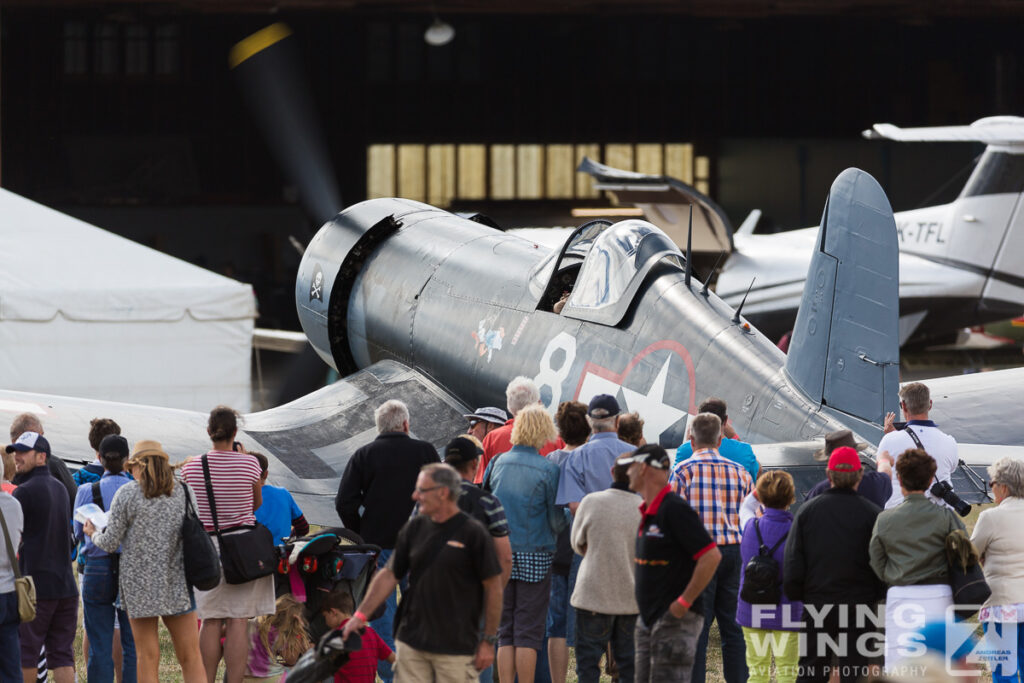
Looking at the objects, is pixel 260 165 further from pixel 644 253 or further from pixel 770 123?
pixel 644 253

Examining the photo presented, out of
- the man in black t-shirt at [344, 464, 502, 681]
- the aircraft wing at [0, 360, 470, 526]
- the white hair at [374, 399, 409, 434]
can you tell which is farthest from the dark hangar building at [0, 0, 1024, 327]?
the man in black t-shirt at [344, 464, 502, 681]

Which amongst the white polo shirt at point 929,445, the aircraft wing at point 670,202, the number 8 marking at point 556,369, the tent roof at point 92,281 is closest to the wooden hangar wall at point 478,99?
the aircraft wing at point 670,202

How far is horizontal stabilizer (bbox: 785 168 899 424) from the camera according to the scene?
20.4 feet

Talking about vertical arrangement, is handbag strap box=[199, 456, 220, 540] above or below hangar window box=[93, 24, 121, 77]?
below

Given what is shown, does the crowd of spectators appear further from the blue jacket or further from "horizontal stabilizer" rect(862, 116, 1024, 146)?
"horizontal stabilizer" rect(862, 116, 1024, 146)

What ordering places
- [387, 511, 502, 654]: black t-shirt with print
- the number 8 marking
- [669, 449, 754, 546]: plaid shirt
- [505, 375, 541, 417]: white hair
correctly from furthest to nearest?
the number 8 marking < [505, 375, 541, 417]: white hair < [669, 449, 754, 546]: plaid shirt < [387, 511, 502, 654]: black t-shirt with print

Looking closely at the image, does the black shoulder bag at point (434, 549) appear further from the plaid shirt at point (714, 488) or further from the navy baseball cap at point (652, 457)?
the plaid shirt at point (714, 488)

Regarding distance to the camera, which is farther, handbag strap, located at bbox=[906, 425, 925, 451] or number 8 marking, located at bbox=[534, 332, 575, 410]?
number 8 marking, located at bbox=[534, 332, 575, 410]

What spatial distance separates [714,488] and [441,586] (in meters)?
1.52

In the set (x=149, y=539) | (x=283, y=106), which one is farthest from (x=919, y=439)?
(x=283, y=106)

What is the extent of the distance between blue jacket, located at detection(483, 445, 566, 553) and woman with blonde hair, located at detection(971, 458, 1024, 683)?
1.66m

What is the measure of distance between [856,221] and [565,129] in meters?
25.9

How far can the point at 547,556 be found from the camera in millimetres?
5426

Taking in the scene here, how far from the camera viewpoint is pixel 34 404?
8.21 metres
